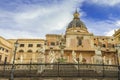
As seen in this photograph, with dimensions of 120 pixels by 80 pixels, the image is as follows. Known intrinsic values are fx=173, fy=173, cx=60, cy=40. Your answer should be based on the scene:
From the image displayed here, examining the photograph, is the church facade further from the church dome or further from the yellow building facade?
the yellow building facade

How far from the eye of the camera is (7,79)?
16.8m

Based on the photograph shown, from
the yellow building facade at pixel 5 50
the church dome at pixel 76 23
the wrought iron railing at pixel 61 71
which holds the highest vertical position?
→ the church dome at pixel 76 23

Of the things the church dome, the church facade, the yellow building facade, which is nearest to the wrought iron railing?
the church facade

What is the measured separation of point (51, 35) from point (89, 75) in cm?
4051

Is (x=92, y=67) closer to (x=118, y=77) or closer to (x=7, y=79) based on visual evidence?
(x=118, y=77)

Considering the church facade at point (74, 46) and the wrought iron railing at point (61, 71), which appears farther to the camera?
the church facade at point (74, 46)

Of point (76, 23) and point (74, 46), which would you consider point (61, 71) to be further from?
point (76, 23)

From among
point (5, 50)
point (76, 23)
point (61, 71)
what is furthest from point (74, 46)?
point (61, 71)

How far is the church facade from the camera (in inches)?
1817

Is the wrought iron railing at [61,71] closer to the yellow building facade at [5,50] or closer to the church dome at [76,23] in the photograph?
the yellow building facade at [5,50]

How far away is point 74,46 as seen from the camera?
162 feet

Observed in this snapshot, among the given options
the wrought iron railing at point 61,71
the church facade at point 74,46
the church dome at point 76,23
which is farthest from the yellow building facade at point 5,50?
the wrought iron railing at point 61,71

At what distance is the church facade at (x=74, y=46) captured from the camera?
4616 centimetres

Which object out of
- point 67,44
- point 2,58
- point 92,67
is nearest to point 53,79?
point 92,67
